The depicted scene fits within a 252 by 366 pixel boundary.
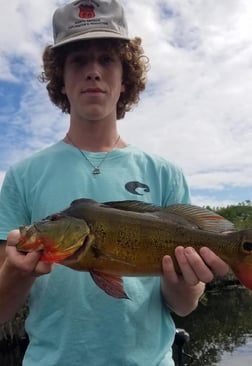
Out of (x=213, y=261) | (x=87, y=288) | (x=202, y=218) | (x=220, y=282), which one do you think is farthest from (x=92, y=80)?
(x=220, y=282)

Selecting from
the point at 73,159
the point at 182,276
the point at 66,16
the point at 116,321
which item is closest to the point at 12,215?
the point at 73,159

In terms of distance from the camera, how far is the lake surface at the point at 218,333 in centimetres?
2181

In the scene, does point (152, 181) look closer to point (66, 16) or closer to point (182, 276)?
point (182, 276)

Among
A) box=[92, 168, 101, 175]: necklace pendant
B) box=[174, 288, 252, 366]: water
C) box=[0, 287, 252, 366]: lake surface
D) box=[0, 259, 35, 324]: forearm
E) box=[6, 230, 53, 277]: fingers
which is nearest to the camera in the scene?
box=[6, 230, 53, 277]: fingers

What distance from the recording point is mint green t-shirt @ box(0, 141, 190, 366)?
3.06m

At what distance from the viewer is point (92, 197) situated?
3.38m

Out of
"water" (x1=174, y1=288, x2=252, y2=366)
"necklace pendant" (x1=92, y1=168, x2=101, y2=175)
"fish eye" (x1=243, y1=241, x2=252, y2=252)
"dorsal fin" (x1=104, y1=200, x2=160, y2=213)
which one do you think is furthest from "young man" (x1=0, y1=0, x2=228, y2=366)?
"water" (x1=174, y1=288, x2=252, y2=366)

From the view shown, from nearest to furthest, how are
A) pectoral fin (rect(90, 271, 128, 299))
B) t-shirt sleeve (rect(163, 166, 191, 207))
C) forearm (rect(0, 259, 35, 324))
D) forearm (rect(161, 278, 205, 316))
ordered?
pectoral fin (rect(90, 271, 128, 299)) < forearm (rect(0, 259, 35, 324)) < forearm (rect(161, 278, 205, 316)) < t-shirt sleeve (rect(163, 166, 191, 207))

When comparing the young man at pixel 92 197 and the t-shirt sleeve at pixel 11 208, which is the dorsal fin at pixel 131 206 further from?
the t-shirt sleeve at pixel 11 208

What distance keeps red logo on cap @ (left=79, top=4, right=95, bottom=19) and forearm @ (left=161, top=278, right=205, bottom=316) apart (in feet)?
6.13

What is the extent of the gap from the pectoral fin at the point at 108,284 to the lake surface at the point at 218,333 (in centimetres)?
1229

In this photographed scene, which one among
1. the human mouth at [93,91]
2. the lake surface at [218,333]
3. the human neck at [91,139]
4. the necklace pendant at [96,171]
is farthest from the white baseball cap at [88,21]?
the lake surface at [218,333]

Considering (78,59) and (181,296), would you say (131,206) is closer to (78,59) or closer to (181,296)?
(181,296)

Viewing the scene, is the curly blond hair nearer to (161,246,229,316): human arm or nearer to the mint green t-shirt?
the mint green t-shirt
